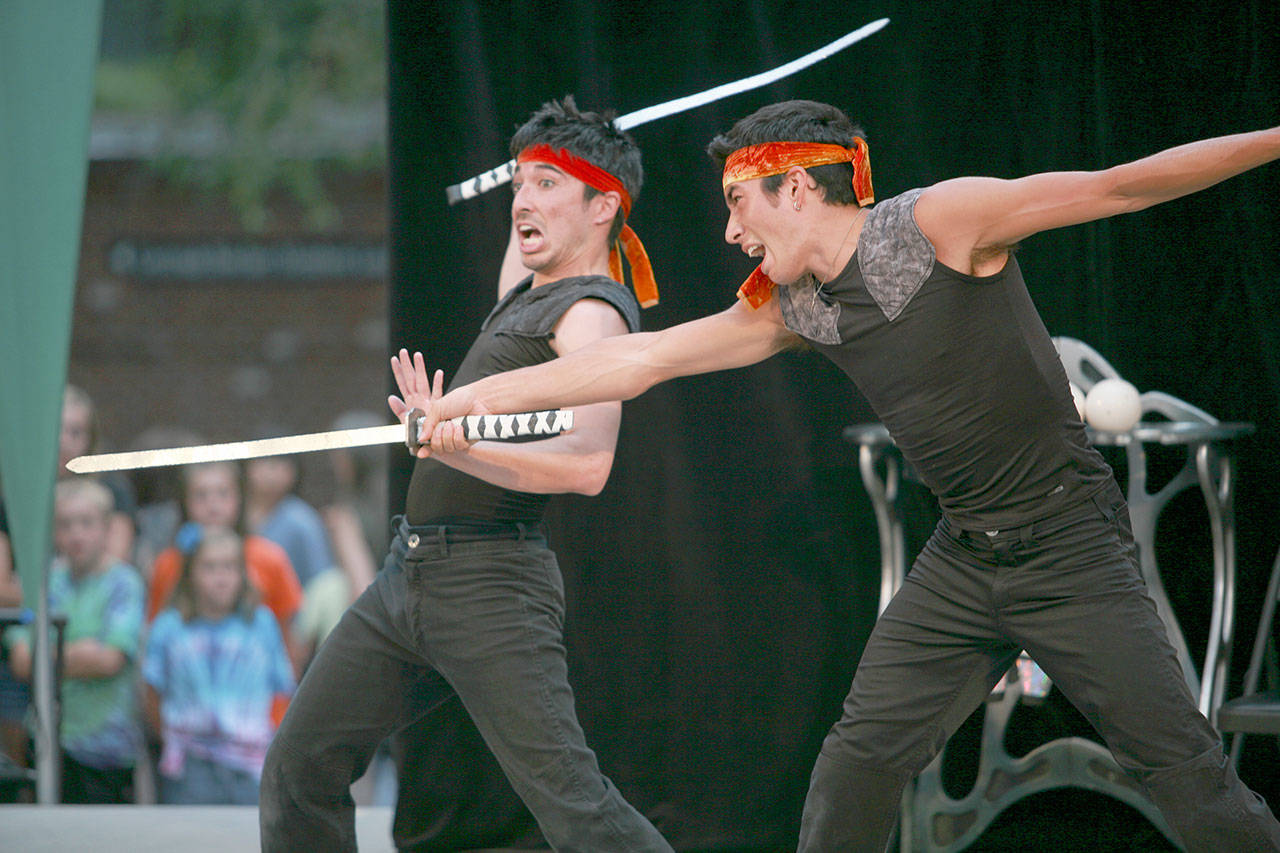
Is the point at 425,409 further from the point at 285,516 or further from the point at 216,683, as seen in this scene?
the point at 285,516

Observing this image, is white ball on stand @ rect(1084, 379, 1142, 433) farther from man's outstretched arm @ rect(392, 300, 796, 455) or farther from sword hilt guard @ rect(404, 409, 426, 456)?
sword hilt guard @ rect(404, 409, 426, 456)

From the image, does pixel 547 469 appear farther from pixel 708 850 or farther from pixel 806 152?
pixel 708 850

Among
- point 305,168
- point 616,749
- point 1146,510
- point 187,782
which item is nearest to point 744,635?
point 616,749

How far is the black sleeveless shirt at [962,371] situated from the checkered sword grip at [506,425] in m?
0.47

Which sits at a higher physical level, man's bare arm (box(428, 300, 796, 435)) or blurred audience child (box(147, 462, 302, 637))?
man's bare arm (box(428, 300, 796, 435))

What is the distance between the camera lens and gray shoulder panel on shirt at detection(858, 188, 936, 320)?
81.4 inches

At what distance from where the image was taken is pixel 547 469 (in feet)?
7.27

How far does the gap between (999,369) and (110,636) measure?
3.39 meters

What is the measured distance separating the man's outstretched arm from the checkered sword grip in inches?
2.6

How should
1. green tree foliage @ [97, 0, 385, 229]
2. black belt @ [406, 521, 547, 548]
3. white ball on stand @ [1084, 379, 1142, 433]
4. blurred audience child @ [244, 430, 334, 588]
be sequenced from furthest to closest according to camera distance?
green tree foliage @ [97, 0, 385, 229], blurred audience child @ [244, 430, 334, 588], white ball on stand @ [1084, 379, 1142, 433], black belt @ [406, 521, 547, 548]

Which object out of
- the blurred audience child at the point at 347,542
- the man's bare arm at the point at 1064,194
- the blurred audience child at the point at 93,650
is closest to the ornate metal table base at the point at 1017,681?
the man's bare arm at the point at 1064,194

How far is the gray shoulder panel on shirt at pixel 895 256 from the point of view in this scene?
207 centimetres

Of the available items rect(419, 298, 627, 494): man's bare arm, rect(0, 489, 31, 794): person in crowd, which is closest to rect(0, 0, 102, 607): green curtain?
rect(0, 489, 31, 794): person in crowd

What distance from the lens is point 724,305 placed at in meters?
3.43
